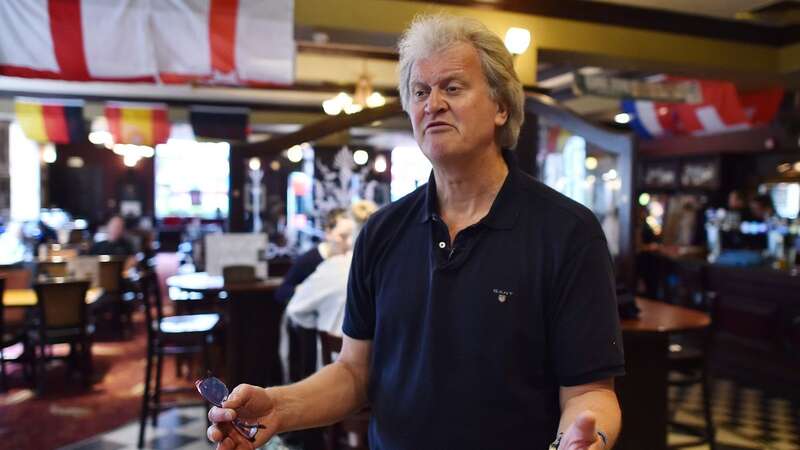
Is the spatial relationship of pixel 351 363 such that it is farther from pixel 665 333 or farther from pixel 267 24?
pixel 267 24

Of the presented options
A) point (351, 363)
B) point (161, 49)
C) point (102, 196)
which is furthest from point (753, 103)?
point (102, 196)

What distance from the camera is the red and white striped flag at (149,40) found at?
4.16 metres

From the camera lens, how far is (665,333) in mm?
3393

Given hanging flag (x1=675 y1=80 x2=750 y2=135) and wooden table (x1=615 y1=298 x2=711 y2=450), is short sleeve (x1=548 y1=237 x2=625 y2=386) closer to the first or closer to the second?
wooden table (x1=615 y1=298 x2=711 y2=450)

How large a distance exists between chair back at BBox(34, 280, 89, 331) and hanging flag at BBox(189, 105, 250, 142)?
6.11 metres

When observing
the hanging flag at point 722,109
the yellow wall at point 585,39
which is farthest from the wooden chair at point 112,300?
the hanging flag at point 722,109

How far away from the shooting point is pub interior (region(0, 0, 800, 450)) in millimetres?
4141

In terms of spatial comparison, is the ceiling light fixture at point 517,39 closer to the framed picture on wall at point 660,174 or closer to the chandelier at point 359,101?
the chandelier at point 359,101

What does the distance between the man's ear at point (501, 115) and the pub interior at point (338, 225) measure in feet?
0.66

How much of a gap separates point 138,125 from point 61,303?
5.66 meters

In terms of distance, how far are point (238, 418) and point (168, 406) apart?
3989 mm

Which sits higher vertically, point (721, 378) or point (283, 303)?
point (283, 303)

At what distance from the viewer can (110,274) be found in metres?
Answer: 7.05

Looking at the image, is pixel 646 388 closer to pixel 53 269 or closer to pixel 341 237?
pixel 341 237
